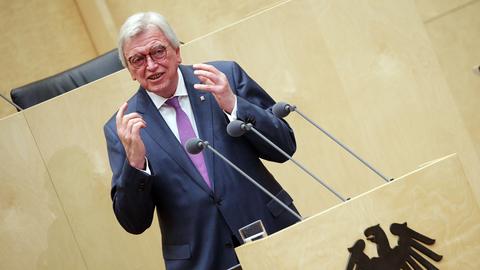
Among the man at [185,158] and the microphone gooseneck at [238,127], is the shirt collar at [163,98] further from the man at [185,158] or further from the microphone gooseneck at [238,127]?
the microphone gooseneck at [238,127]

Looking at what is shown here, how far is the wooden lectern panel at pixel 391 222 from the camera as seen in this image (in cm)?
186

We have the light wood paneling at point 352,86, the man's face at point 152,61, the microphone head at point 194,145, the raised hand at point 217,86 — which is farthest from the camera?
the light wood paneling at point 352,86

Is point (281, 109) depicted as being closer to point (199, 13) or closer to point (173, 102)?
point (173, 102)

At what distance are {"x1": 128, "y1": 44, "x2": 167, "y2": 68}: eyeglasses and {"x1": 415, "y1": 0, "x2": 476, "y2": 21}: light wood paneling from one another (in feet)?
4.61

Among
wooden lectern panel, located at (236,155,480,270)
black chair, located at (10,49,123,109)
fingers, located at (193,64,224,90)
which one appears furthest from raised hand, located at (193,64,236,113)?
black chair, located at (10,49,123,109)

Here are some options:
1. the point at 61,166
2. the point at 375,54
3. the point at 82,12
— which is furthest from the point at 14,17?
the point at 375,54

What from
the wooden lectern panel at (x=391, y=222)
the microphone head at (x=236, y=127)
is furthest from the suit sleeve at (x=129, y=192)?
the wooden lectern panel at (x=391, y=222)

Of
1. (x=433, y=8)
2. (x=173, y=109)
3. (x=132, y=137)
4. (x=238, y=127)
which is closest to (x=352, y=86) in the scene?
(x=433, y=8)

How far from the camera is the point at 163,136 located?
226 centimetres

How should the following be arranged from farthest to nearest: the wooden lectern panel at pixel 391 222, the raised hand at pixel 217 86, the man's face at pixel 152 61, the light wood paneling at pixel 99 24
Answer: the light wood paneling at pixel 99 24 < the man's face at pixel 152 61 < the raised hand at pixel 217 86 < the wooden lectern panel at pixel 391 222

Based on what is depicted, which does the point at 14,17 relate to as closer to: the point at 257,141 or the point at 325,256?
the point at 257,141

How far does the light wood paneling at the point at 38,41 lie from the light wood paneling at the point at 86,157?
1.77m

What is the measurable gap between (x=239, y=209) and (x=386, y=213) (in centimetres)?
47

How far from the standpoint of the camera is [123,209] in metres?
2.18
